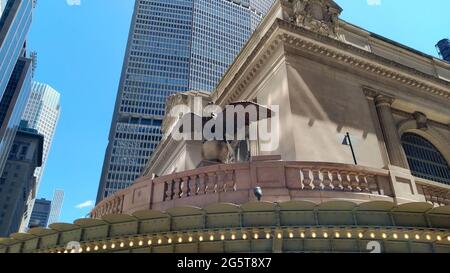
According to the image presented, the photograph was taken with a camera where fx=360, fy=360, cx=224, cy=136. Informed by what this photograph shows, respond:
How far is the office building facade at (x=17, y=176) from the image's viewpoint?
11413cm

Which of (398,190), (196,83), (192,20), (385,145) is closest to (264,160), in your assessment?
(398,190)

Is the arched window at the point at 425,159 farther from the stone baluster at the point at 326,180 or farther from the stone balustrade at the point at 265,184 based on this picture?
the stone baluster at the point at 326,180

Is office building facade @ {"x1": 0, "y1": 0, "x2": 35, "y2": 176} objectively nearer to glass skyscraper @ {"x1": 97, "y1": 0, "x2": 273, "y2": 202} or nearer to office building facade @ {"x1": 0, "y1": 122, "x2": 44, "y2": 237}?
office building facade @ {"x1": 0, "y1": 122, "x2": 44, "y2": 237}

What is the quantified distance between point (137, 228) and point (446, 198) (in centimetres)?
1043

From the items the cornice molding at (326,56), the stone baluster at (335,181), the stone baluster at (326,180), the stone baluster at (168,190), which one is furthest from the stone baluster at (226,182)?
the cornice molding at (326,56)

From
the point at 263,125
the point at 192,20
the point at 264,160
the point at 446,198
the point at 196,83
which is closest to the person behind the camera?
the point at 264,160

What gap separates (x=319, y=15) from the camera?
19797 mm

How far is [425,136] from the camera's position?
66.2 ft

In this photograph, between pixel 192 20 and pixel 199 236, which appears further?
pixel 192 20

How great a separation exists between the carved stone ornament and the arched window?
23.6ft

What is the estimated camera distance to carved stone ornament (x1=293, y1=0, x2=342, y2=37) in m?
18.9

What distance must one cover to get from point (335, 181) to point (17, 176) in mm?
139478

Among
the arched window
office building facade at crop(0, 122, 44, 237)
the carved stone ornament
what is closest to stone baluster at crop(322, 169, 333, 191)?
the arched window

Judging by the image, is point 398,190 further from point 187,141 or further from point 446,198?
point 187,141
